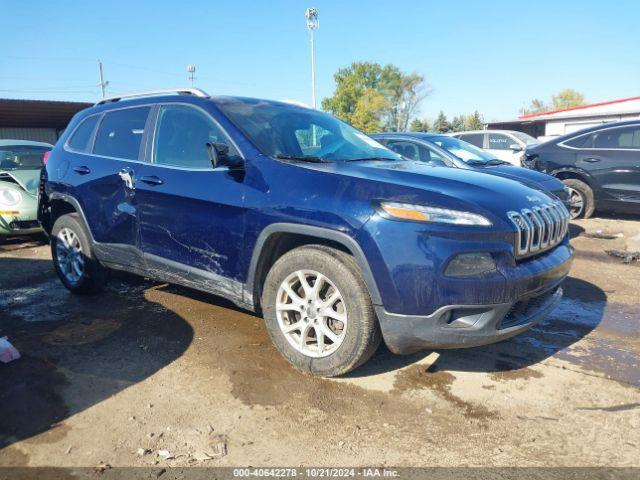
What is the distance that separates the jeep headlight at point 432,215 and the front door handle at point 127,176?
2233 millimetres

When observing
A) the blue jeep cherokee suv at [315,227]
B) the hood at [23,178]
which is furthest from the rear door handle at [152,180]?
the hood at [23,178]

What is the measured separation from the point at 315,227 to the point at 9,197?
6.21 meters

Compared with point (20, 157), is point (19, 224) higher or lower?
lower

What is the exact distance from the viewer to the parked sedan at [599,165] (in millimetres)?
8242

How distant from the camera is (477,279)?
2666 mm

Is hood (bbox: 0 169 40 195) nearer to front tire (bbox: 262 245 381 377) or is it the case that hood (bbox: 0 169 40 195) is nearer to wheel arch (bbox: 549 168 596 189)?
front tire (bbox: 262 245 381 377)

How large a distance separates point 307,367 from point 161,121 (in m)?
2.25

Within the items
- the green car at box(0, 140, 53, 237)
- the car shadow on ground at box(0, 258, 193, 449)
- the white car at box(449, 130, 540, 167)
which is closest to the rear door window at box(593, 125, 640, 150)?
the white car at box(449, 130, 540, 167)

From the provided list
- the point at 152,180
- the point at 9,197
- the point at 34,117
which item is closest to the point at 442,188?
the point at 152,180

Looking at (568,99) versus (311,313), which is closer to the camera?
(311,313)

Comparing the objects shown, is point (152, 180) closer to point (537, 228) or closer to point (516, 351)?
point (537, 228)

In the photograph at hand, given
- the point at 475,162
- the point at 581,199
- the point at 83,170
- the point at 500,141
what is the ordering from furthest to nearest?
the point at 500,141 → the point at 581,199 → the point at 475,162 → the point at 83,170

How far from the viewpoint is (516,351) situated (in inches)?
142

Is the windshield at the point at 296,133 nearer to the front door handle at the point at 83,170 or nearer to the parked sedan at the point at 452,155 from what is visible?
the front door handle at the point at 83,170
